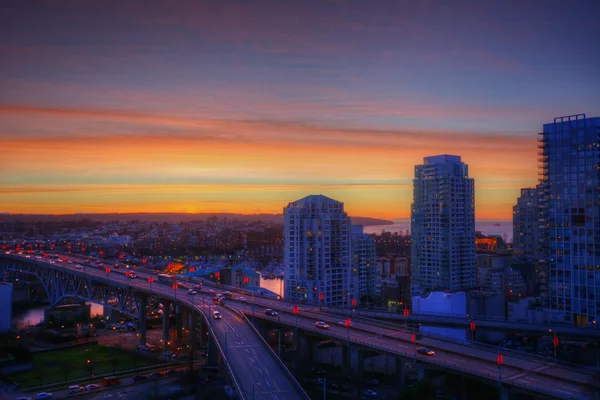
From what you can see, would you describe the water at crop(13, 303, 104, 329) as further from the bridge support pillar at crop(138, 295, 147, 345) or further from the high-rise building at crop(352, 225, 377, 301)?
the high-rise building at crop(352, 225, 377, 301)

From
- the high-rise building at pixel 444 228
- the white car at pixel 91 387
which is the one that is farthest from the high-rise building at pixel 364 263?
the white car at pixel 91 387

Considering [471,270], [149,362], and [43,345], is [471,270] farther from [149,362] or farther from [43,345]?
[43,345]

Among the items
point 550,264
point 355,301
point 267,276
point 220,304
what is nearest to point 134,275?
point 220,304

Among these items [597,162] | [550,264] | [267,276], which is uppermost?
[597,162]

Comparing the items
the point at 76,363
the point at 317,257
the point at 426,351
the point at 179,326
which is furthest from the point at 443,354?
the point at 317,257

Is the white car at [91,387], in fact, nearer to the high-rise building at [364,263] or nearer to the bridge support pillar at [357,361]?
the bridge support pillar at [357,361]
